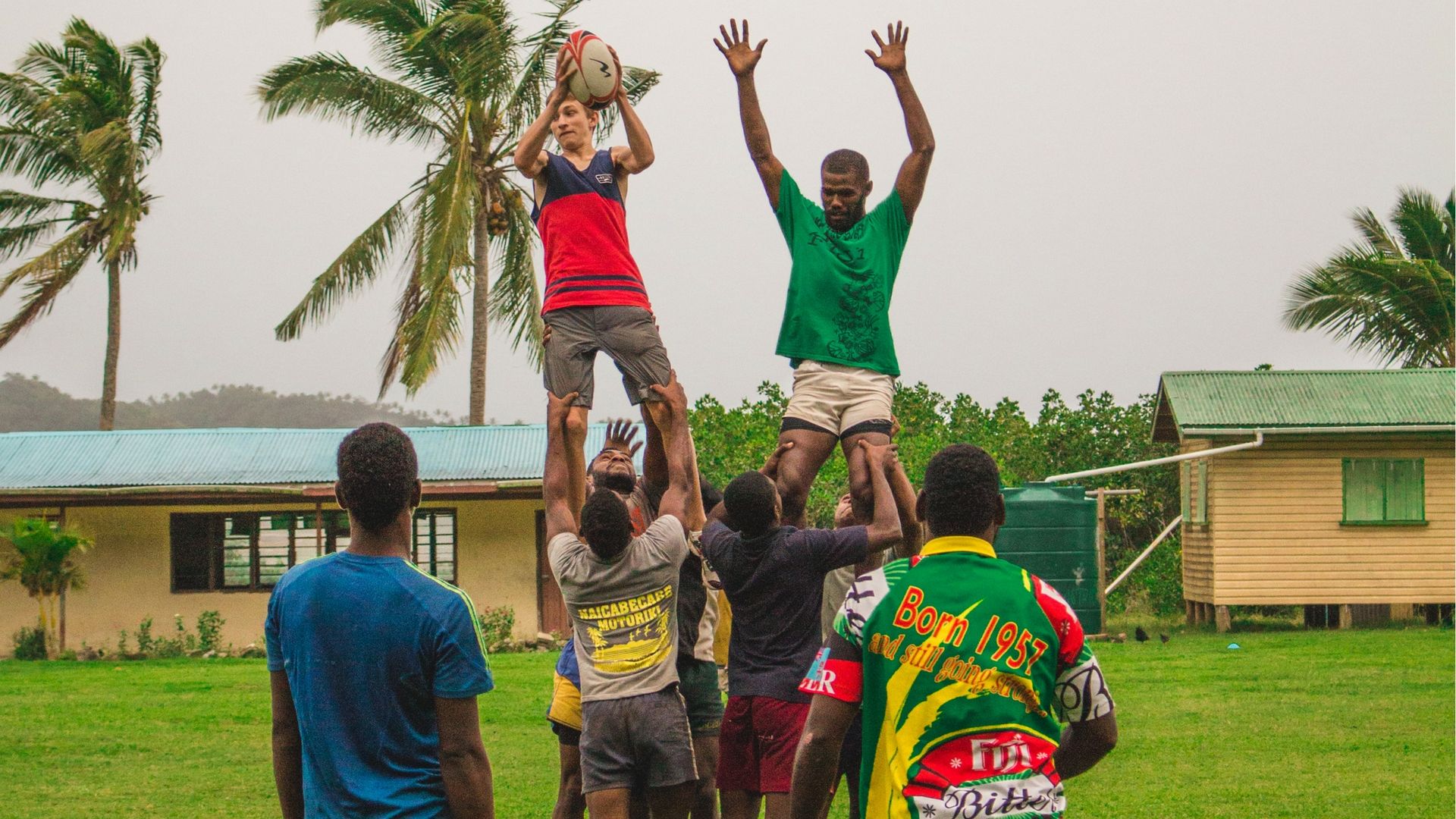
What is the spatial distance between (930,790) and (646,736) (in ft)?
7.74

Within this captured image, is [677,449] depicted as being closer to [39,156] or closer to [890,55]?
[890,55]

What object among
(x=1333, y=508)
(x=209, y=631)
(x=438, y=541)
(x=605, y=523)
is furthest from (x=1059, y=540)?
(x=605, y=523)

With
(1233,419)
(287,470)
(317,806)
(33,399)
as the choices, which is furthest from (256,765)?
(33,399)

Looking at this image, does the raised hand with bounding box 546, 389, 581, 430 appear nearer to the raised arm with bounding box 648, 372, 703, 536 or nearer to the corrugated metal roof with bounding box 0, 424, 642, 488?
the raised arm with bounding box 648, 372, 703, 536

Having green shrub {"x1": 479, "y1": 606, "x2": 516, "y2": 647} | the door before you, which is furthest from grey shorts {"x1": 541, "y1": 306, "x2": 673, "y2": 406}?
the door

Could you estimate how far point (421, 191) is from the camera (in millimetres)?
25078

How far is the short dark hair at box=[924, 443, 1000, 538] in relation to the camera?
3.85 m

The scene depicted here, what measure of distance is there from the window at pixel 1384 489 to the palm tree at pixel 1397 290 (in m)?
6.57

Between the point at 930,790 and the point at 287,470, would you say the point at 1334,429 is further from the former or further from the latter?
the point at 930,790

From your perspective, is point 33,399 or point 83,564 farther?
point 33,399

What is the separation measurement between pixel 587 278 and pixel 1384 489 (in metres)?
20.6

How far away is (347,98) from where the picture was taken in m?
24.8

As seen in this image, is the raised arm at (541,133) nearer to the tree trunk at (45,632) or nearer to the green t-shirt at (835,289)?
the green t-shirt at (835,289)

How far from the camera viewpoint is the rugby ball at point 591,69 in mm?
6340
